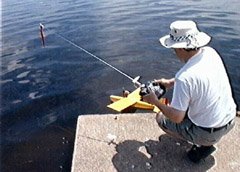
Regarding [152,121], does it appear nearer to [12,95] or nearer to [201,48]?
[201,48]

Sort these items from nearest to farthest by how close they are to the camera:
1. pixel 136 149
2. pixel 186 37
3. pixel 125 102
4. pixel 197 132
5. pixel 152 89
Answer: pixel 186 37 → pixel 197 132 → pixel 152 89 → pixel 136 149 → pixel 125 102

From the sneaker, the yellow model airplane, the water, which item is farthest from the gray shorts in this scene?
the water

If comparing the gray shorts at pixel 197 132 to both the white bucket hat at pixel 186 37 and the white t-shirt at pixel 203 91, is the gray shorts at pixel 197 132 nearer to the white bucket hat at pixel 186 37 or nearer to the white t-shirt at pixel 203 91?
the white t-shirt at pixel 203 91

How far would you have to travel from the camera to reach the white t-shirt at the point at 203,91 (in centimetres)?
405

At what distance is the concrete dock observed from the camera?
4902 millimetres

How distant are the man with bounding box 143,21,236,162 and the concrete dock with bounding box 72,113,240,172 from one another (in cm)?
52

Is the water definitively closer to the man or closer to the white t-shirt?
the man

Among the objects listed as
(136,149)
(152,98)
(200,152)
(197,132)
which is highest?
(152,98)

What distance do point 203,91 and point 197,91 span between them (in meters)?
0.08

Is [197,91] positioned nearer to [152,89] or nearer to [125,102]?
[152,89]

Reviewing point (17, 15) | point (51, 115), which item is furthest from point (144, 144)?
point (17, 15)

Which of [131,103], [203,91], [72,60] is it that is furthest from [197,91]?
[72,60]

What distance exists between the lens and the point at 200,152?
15.8 feet

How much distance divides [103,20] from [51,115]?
7962mm
